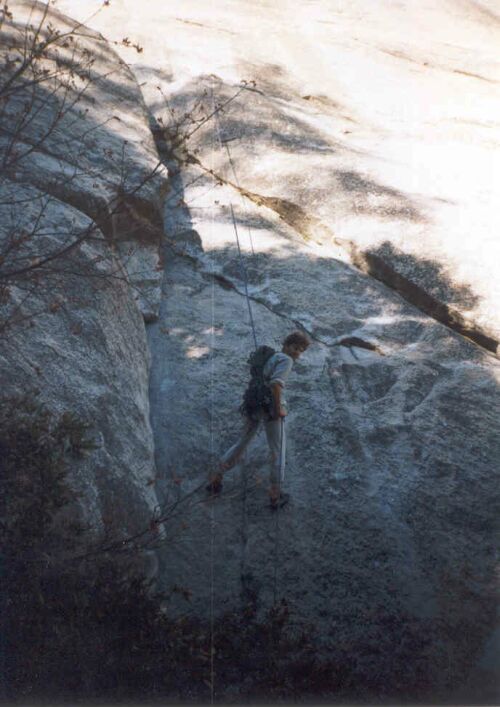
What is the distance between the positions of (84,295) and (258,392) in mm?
1953

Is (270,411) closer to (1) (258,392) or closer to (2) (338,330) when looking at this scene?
(1) (258,392)

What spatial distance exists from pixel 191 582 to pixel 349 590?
1336 mm

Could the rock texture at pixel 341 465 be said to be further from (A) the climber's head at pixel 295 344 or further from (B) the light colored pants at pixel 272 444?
(A) the climber's head at pixel 295 344

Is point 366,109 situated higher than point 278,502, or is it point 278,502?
point 366,109

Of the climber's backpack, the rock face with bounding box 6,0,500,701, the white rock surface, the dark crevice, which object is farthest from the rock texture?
the white rock surface

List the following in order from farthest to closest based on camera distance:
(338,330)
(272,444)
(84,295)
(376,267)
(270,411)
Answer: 1. (376,267)
2. (338,330)
3. (84,295)
4. (272,444)
5. (270,411)

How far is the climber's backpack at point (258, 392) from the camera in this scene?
710cm

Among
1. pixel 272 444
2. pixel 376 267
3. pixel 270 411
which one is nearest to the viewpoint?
pixel 270 411

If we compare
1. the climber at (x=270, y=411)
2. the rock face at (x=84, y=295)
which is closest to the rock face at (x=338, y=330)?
the climber at (x=270, y=411)

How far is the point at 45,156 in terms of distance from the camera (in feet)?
29.6

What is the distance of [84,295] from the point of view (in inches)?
299

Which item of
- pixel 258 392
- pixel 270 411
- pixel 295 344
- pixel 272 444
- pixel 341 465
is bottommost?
pixel 341 465

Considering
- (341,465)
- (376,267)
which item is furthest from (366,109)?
(341,465)

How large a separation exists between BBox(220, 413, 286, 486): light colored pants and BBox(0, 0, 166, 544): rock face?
785 mm
